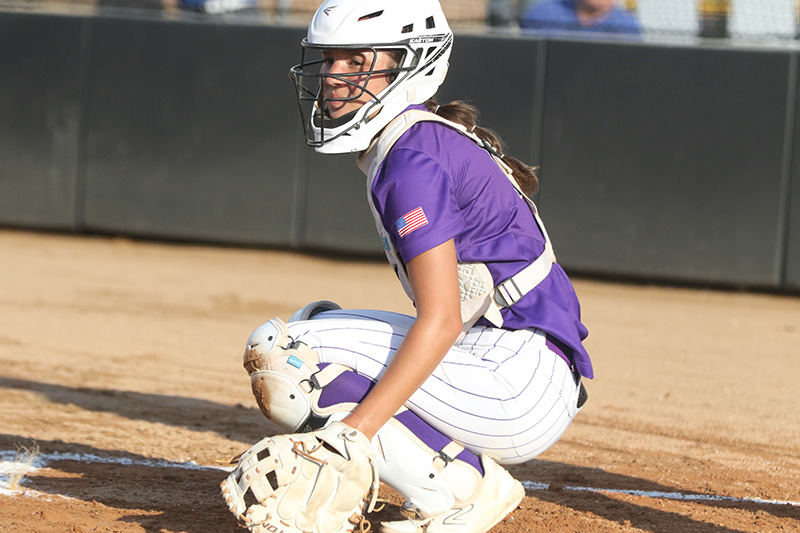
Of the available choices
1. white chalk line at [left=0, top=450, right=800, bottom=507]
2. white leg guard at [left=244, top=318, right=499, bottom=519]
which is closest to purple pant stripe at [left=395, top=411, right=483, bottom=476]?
white leg guard at [left=244, top=318, right=499, bottom=519]

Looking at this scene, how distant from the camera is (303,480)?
2178 mm

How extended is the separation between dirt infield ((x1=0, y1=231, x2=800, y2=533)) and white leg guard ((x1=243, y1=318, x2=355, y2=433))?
42 centimetres

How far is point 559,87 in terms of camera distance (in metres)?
8.09

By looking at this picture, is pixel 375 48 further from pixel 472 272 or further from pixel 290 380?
pixel 290 380

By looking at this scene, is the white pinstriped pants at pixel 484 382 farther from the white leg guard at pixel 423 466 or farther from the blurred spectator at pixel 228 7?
the blurred spectator at pixel 228 7

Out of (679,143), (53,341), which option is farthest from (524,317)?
(679,143)

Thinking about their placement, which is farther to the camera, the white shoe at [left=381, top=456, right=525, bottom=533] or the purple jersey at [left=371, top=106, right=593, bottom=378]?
the white shoe at [left=381, top=456, right=525, bottom=533]

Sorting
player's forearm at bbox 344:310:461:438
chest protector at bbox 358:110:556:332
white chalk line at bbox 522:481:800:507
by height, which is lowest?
white chalk line at bbox 522:481:800:507

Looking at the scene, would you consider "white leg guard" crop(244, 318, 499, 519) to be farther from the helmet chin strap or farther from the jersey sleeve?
the helmet chin strap

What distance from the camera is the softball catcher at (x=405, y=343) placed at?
7.19ft

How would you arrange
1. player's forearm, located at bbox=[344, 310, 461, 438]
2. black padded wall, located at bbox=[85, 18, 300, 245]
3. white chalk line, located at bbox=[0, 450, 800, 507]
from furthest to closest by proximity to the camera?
1. black padded wall, located at bbox=[85, 18, 300, 245]
2. white chalk line, located at bbox=[0, 450, 800, 507]
3. player's forearm, located at bbox=[344, 310, 461, 438]

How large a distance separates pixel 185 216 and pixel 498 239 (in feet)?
22.9

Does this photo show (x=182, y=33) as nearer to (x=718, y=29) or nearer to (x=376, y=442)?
(x=718, y=29)

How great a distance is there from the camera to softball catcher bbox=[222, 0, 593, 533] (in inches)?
86.3
